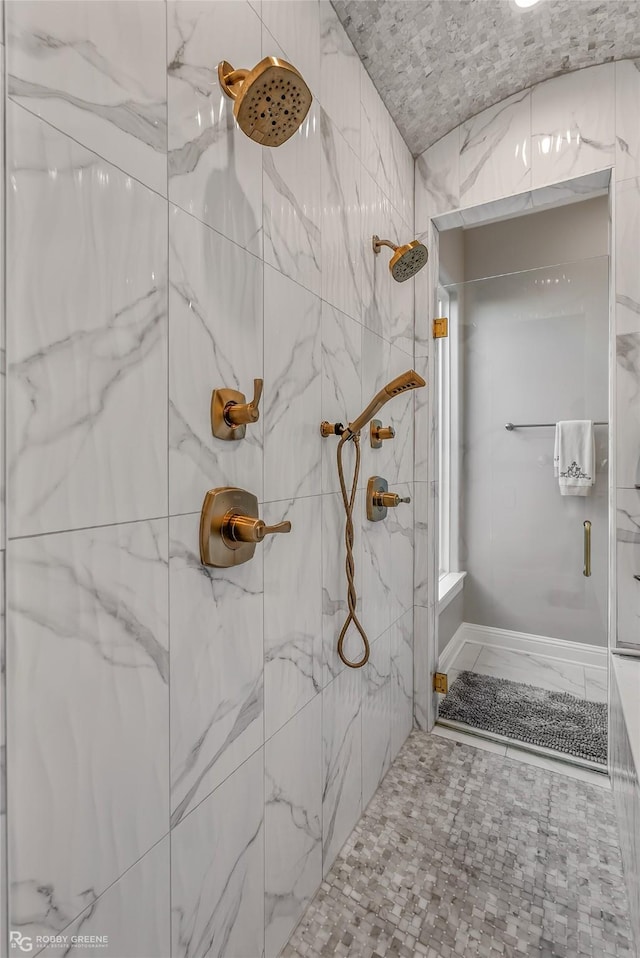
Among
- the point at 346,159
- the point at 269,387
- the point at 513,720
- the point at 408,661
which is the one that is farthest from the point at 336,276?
the point at 513,720

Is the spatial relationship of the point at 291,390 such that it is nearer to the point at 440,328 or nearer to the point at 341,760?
the point at 341,760

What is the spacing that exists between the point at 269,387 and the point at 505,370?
1.40 metres

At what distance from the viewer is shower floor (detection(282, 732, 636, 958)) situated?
1.10 meters

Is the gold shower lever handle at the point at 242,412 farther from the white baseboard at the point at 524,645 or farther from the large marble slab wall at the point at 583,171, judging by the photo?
the white baseboard at the point at 524,645

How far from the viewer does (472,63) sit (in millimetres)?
1584

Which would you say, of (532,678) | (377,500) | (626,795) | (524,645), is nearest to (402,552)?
(377,500)

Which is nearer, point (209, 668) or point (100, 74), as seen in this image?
point (100, 74)

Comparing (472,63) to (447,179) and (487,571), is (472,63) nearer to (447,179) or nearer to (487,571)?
(447,179)

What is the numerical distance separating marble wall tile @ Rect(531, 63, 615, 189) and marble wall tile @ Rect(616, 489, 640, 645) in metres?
1.22

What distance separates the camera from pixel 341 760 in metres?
1.33

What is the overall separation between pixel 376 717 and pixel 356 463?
918 mm

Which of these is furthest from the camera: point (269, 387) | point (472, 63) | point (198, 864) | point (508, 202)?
point (508, 202)

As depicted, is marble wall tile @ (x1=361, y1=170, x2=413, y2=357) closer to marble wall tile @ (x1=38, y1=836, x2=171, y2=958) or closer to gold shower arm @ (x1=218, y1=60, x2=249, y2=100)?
gold shower arm @ (x1=218, y1=60, x2=249, y2=100)

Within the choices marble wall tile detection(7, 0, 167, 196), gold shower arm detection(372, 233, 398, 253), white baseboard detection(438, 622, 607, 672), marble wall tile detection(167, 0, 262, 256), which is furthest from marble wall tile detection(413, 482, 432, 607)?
marble wall tile detection(7, 0, 167, 196)
